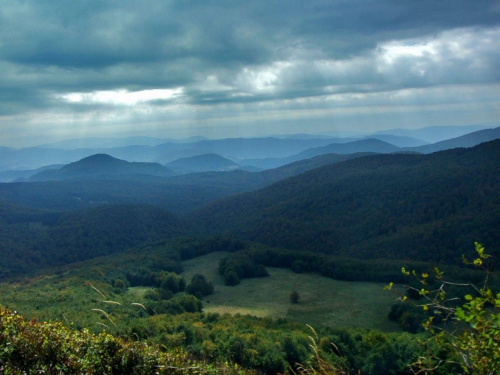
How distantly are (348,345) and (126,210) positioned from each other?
422 feet

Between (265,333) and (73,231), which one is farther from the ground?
(265,333)

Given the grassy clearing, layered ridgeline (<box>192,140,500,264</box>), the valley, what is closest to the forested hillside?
the valley

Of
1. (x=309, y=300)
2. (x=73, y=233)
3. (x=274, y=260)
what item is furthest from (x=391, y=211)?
(x=73, y=233)

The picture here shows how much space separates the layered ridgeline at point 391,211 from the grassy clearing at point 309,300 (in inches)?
967

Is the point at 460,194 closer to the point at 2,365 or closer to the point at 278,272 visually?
the point at 278,272

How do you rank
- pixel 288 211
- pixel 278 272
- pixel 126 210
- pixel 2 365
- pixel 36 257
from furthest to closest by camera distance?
1. pixel 126 210
2. pixel 288 211
3. pixel 36 257
4. pixel 278 272
5. pixel 2 365

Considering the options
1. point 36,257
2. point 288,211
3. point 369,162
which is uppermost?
point 369,162

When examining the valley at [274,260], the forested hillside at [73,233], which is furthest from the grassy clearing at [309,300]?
the forested hillside at [73,233]

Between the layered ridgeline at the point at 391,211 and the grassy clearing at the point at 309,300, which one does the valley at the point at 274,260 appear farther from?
the layered ridgeline at the point at 391,211

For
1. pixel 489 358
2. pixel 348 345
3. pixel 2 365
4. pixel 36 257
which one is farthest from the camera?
pixel 36 257

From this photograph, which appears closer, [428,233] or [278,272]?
[278,272]

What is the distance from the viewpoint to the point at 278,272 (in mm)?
71875

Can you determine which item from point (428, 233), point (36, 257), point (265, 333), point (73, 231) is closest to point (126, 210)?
point (73, 231)

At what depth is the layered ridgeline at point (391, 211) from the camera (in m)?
78.1
